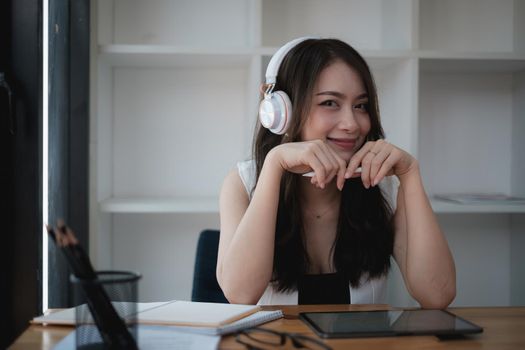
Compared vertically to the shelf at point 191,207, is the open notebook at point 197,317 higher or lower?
lower

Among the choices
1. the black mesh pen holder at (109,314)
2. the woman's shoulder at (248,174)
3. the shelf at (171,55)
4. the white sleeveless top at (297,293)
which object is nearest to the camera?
the black mesh pen holder at (109,314)

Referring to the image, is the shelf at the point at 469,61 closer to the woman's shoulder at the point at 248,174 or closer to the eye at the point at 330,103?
the eye at the point at 330,103

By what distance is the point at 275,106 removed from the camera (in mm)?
1454

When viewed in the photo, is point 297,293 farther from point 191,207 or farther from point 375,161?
point 191,207

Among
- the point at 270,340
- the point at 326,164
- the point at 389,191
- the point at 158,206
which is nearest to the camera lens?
the point at 270,340

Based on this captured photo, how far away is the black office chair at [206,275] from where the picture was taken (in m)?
1.64

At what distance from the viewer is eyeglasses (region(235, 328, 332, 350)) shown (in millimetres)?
825

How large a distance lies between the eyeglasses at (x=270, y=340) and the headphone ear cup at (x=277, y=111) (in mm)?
648

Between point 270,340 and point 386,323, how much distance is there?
0.71ft

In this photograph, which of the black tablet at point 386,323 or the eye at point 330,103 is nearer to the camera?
the black tablet at point 386,323

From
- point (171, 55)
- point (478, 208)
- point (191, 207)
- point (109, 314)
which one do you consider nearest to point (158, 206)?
point (191, 207)

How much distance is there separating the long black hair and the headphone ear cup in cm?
5

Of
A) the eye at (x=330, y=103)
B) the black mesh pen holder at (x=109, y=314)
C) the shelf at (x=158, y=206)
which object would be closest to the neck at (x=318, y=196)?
the eye at (x=330, y=103)

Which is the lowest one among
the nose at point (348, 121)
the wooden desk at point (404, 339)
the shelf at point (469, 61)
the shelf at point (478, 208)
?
the wooden desk at point (404, 339)
